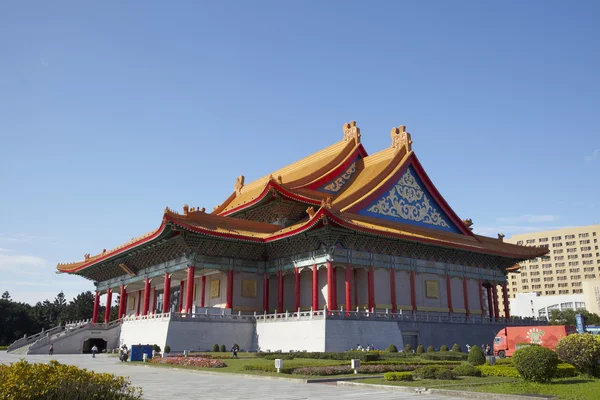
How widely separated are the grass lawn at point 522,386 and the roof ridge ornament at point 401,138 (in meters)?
28.7

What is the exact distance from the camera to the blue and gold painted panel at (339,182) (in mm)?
41681

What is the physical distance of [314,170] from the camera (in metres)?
44.3

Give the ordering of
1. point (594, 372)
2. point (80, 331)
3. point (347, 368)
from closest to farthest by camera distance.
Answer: point (594, 372), point (347, 368), point (80, 331)

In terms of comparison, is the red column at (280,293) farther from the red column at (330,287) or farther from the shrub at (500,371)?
the shrub at (500,371)

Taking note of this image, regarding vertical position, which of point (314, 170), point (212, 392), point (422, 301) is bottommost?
point (212, 392)

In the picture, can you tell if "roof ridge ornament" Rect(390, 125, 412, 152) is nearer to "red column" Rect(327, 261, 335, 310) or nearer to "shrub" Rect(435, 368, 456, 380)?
"red column" Rect(327, 261, 335, 310)

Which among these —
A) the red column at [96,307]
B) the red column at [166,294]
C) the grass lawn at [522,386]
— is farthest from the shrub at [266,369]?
the red column at [96,307]

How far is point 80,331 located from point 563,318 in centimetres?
6982

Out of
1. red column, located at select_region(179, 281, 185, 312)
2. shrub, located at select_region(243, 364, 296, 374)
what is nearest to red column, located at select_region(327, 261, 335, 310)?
shrub, located at select_region(243, 364, 296, 374)

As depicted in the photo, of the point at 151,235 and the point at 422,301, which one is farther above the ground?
the point at 151,235

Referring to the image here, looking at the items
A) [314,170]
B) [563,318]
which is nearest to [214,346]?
[314,170]

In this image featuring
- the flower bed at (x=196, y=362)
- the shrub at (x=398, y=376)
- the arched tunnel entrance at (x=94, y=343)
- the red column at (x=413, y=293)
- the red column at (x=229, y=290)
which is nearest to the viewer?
the shrub at (x=398, y=376)

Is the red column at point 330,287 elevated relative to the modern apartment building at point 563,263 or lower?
lower

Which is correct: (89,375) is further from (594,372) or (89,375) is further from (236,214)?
(236,214)
